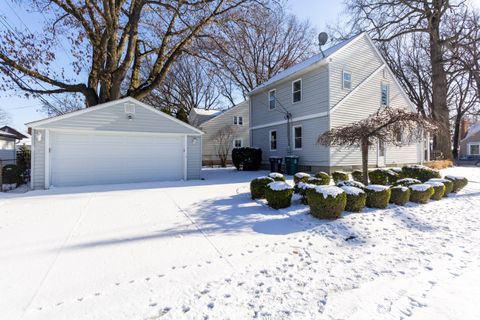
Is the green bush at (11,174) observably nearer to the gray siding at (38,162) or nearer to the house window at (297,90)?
the gray siding at (38,162)

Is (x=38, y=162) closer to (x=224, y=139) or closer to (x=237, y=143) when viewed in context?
(x=224, y=139)

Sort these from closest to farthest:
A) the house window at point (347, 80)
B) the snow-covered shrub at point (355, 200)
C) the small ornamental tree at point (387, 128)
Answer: the snow-covered shrub at point (355, 200)
the small ornamental tree at point (387, 128)
the house window at point (347, 80)

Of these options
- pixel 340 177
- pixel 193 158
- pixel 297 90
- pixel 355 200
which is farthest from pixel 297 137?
pixel 355 200

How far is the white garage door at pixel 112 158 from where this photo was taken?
9.30 metres

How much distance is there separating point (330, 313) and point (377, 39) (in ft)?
69.2

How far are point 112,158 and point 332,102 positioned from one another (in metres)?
10.3

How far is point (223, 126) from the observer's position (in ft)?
78.2

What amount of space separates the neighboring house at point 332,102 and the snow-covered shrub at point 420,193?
5.25 m

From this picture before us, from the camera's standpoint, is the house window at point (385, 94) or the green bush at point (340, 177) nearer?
the green bush at point (340, 177)

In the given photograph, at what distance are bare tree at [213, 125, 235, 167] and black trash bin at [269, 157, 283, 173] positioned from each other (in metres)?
8.93

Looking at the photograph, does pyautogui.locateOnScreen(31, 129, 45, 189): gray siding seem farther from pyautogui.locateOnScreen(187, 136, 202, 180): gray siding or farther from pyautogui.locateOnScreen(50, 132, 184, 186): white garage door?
→ pyautogui.locateOnScreen(187, 136, 202, 180): gray siding

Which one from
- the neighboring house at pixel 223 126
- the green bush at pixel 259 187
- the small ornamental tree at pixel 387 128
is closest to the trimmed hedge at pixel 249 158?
the neighboring house at pixel 223 126

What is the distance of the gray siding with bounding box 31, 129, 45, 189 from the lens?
880 cm

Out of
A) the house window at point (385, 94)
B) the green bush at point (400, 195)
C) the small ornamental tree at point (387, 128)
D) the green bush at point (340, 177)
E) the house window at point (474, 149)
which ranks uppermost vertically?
the house window at point (385, 94)
